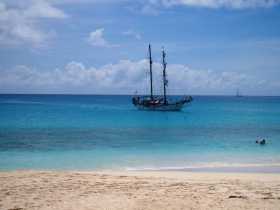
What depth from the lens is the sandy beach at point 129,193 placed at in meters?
9.16

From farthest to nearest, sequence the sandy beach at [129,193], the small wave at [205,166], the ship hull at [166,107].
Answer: the ship hull at [166,107] < the small wave at [205,166] < the sandy beach at [129,193]

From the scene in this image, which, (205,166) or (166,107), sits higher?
(166,107)

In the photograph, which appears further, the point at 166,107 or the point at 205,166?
the point at 166,107

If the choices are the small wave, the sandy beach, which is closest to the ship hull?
the small wave

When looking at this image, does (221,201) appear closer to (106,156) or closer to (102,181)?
(102,181)

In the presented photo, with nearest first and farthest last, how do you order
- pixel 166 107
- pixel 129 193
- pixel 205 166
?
1. pixel 129 193
2. pixel 205 166
3. pixel 166 107

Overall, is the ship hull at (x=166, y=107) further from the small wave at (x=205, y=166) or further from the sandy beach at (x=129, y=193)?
the sandy beach at (x=129, y=193)

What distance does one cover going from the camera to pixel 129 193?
34.1 ft

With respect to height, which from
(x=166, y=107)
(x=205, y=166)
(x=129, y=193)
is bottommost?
(x=205, y=166)

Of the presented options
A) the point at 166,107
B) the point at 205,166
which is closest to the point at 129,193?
the point at 205,166

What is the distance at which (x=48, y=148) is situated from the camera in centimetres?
2308

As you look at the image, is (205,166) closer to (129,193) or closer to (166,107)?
(129,193)

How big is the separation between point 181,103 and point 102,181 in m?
57.2

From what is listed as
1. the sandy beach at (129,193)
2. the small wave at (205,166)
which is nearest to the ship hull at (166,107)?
the small wave at (205,166)
